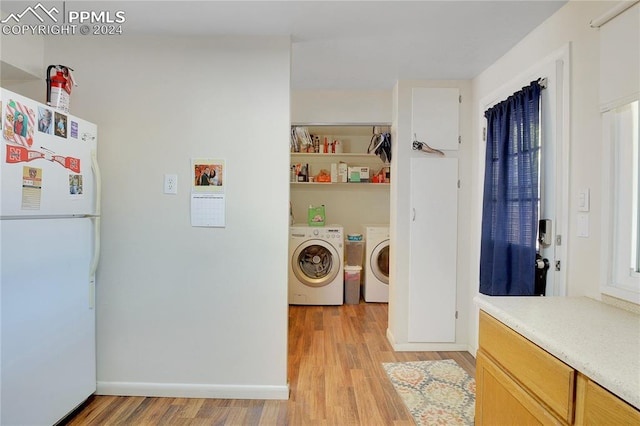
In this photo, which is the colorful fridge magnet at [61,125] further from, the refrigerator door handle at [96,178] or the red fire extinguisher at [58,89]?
the refrigerator door handle at [96,178]

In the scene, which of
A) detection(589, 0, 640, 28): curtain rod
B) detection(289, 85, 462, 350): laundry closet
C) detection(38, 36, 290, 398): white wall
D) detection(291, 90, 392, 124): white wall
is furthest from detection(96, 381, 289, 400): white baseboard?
detection(589, 0, 640, 28): curtain rod

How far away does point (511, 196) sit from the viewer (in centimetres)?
201

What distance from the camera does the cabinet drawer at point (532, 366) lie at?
879 mm

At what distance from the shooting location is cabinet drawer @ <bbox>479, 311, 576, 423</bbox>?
2.88 ft

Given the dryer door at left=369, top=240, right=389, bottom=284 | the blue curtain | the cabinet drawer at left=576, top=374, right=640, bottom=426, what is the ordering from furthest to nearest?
1. the dryer door at left=369, top=240, right=389, bottom=284
2. the blue curtain
3. the cabinet drawer at left=576, top=374, right=640, bottom=426

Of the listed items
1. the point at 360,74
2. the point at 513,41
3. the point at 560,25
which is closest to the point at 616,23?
Answer: the point at 560,25

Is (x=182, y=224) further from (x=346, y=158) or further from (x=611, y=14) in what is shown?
(x=346, y=158)

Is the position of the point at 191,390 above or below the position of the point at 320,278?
below

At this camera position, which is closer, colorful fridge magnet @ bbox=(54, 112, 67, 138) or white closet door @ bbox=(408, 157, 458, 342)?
colorful fridge magnet @ bbox=(54, 112, 67, 138)

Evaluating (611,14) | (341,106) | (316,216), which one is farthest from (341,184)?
(611,14)

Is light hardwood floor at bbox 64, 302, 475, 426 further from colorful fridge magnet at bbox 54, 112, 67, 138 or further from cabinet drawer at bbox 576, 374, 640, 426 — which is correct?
colorful fridge magnet at bbox 54, 112, 67, 138

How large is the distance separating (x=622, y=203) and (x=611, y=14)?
799mm

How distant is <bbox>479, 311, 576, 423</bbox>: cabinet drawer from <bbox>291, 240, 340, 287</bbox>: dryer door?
269cm

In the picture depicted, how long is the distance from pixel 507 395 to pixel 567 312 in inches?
15.9
